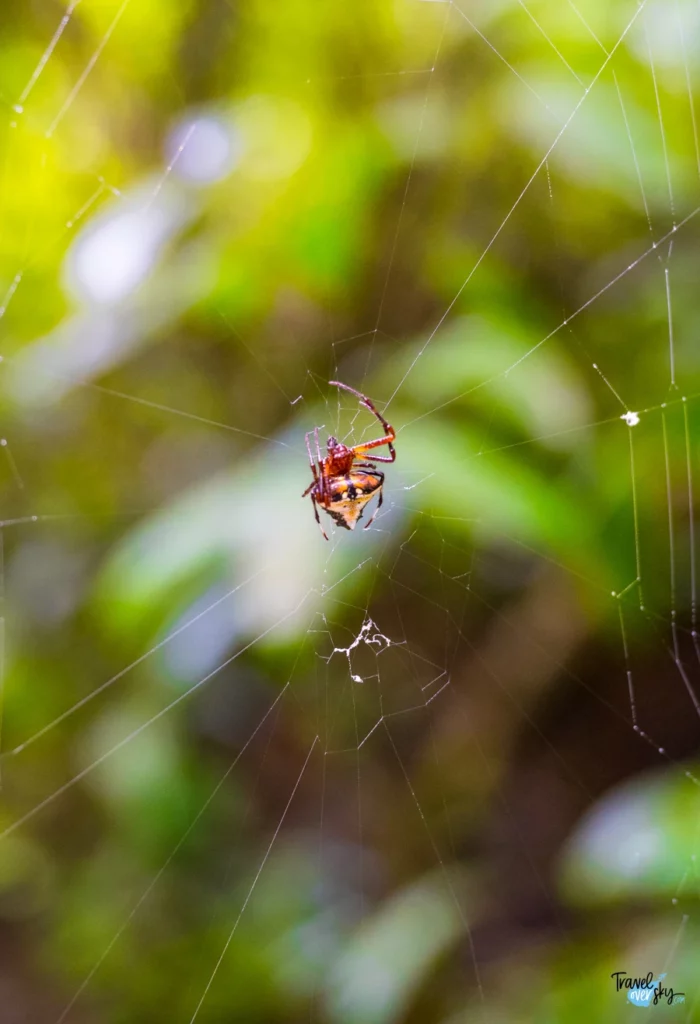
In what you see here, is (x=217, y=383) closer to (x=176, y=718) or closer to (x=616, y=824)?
(x=176, y=718)

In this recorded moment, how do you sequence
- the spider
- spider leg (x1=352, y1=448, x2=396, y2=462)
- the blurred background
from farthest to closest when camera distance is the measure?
the spider < spider leg (x1=352, y1=448, x2=396, y2=462) < the blurred background

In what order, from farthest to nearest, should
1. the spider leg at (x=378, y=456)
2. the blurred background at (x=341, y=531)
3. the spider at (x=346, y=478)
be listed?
1. the spider at (x=346, y=478)
2. the spider leg at (x=378, y=456)
3. the blurred background at (x=341, y=531)

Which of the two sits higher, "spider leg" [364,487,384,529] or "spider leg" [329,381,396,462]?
"spider leg" [329,381,396,462]

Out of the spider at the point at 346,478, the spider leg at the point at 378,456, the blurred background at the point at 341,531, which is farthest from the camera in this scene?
the spider at the point at 346,478

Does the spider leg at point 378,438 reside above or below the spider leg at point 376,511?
above

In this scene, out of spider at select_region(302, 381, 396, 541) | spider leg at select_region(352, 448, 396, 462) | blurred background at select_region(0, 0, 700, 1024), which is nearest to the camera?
blurred background at select_region(0, 0, 700, 1024)

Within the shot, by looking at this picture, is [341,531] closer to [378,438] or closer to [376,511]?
[376,511]

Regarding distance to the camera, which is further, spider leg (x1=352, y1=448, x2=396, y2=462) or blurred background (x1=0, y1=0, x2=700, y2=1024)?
spider leg (x1=352, y1=448, x2=396, y2=462)
